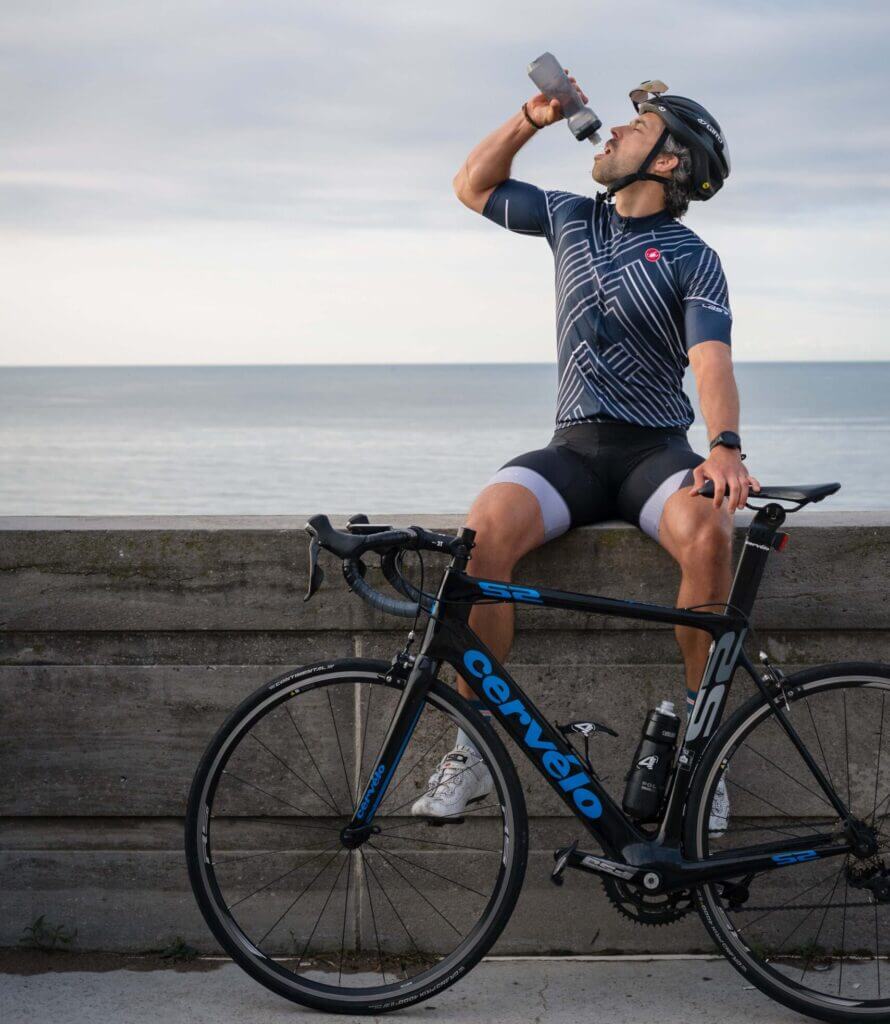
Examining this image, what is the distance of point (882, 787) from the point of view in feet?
13.6

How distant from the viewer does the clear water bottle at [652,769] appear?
3689mm

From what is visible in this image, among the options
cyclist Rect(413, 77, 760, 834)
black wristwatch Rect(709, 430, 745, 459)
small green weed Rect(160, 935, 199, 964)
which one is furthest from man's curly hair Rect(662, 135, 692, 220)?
small green weed Rect(160, 935, 199, 964)

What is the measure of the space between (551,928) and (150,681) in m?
1.45

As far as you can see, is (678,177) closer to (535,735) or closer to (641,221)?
(641,221)

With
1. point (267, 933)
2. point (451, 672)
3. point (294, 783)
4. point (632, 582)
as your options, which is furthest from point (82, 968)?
point (632, 582)

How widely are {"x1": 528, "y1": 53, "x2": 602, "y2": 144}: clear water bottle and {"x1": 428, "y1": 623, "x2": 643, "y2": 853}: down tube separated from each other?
168 centimetres

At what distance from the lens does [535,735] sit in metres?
3.62

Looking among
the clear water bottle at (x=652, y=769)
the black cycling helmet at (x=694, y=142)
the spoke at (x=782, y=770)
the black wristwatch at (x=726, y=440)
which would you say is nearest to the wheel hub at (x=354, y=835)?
the clear water bottle at (x=652, y=769)

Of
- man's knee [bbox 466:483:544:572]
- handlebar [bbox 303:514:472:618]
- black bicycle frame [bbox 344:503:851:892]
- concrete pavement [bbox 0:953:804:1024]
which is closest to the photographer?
handlebar [bbox 303:514:472:618]

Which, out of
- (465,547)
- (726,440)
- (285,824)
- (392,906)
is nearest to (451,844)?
(392,906)

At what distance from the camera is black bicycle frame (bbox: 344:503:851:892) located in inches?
141

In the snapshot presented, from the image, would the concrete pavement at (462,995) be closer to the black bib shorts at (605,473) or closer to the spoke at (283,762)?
the spoke at (283,762)

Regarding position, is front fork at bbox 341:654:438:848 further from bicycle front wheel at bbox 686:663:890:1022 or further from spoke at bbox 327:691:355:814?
bicycle front wheel at bbox 686:663:890:1022

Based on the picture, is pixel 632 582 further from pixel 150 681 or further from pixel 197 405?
pixel 197 405
